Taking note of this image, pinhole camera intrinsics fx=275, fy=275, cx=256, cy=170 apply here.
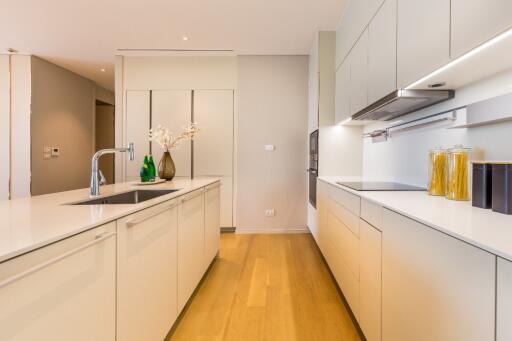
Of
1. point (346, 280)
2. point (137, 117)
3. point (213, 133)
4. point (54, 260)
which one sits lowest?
point (346, 280)

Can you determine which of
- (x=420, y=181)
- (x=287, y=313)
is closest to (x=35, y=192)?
(x=287, y=313)

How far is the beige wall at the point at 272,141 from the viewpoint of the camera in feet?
14.3

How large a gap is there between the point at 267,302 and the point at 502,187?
1.75 meters

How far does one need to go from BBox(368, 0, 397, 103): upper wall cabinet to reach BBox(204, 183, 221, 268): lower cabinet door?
170 centimetres

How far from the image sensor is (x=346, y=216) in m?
2.03

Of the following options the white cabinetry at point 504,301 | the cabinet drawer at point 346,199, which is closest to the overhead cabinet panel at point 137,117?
the cabinet drawer at point 346,199

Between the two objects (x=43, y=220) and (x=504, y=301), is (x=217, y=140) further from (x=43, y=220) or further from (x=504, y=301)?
(x=504, y=301)

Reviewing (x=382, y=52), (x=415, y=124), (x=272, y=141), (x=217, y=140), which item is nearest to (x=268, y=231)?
(x=272, y=141)

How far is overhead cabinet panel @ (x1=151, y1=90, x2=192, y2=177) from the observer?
4477mm

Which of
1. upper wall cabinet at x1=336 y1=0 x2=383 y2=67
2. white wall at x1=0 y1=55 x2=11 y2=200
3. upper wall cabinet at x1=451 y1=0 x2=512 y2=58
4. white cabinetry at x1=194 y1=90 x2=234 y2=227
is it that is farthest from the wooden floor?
white wall at x1=0 y1=55 x2=11 y2=200

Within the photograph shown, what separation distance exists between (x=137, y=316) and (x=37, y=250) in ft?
2.32

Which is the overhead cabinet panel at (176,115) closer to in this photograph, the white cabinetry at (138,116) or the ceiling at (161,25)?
the white cabinetry at (138,116)

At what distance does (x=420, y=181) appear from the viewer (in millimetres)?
2021

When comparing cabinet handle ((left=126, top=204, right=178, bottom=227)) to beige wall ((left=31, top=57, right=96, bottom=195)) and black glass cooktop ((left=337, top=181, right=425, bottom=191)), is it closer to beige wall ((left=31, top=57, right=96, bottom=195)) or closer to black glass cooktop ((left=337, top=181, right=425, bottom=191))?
black glass cooktop ((left=337, top=181, right=425, bottom=191))
